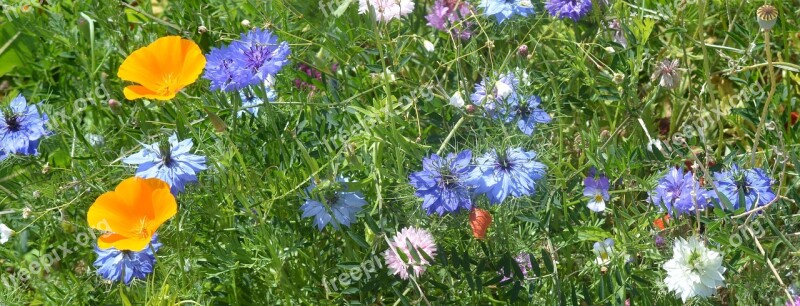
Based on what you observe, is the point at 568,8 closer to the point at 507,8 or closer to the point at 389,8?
the point at 507,8

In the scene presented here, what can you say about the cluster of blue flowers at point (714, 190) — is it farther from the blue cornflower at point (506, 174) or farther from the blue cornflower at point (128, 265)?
the blue cornflower at point (128, 265)

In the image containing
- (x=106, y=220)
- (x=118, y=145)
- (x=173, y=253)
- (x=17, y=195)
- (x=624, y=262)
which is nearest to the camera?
(x=106, y=220)

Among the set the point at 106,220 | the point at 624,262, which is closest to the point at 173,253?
the point at 106,220

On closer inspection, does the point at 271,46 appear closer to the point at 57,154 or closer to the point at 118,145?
the point at 118,145

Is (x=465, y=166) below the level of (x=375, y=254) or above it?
above

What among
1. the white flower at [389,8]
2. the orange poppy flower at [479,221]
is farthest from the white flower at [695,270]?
the white flower at [389,8]

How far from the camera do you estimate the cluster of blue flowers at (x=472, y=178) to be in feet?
5.28

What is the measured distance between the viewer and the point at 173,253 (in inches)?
75.5

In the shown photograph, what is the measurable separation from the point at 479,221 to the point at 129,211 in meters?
0.55

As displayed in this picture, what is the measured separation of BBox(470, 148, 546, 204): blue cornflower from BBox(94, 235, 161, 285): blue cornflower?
0.60m

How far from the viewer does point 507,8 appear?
1.96 metres

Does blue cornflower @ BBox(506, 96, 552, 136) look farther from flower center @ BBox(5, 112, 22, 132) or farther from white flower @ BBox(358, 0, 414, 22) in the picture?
flower center @ BBox(5, 112, 22, 132)

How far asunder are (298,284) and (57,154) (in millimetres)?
781

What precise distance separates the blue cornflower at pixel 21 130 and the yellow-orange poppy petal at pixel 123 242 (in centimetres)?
43
